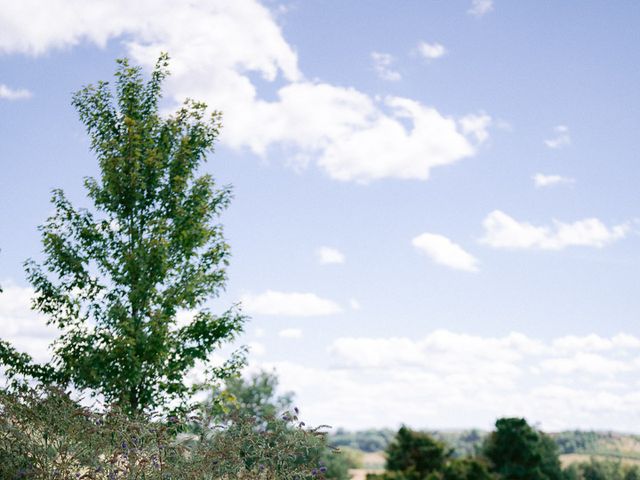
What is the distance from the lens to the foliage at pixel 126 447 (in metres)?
8.03

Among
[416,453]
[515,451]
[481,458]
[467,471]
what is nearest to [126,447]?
[467,471]

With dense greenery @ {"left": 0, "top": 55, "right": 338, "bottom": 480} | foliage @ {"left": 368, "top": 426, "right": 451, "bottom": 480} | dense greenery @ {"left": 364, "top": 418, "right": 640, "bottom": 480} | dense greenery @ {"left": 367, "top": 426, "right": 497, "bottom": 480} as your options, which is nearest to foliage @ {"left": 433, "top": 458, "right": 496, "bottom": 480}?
dense greenery @ {"left": 364, "top": 418, "right": 640, "bottom": 480}

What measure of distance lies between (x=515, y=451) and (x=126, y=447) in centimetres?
3458

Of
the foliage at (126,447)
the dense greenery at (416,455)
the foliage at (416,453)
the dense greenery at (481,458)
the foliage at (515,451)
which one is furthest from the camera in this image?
the foliage at (515,451)

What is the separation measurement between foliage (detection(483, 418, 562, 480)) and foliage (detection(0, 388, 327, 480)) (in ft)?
106

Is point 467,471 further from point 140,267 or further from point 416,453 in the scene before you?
point 140,267

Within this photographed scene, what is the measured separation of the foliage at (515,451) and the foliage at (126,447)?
32283 mm

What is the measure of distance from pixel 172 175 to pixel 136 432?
6993 millimetres

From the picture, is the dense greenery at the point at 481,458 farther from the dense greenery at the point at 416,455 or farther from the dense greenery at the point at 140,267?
the dense greenery at the point at 140,267

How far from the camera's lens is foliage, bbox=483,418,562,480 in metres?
37.8

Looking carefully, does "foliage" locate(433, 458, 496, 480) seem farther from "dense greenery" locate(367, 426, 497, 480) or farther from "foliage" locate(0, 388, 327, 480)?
"foliage" locate(0, 388, 327, 480)

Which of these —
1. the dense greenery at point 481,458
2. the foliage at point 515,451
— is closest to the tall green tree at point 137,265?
the dense greenery at point 481,458

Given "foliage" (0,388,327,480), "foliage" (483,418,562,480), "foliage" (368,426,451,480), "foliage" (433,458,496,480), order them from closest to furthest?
"foliage" (0,388,327,480) < "foliage" (433,458,496,480) < "foliage" (368,426,451,480) < "foliage" (483,418,562,480)

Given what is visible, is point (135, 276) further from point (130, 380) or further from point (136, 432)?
point (136, 432)
